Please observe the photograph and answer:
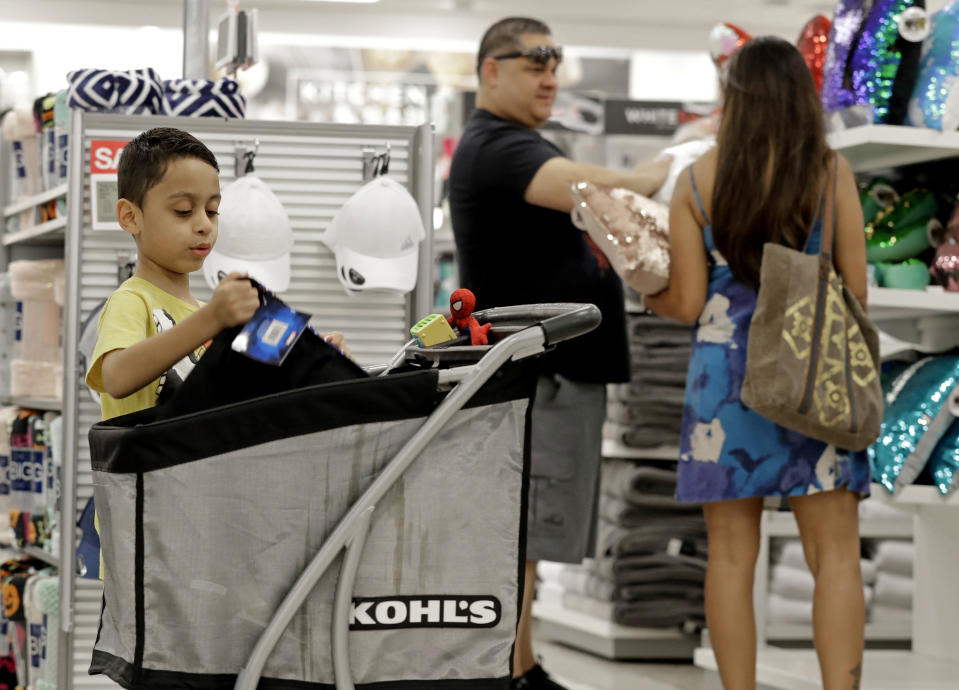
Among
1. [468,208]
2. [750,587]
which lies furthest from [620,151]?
[750,587]

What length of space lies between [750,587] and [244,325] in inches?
58.0

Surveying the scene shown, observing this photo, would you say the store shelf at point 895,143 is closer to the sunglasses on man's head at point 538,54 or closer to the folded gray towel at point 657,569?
the sunglasses on man's head at point 538,54

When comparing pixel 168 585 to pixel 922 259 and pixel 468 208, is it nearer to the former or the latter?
pixel 468 208

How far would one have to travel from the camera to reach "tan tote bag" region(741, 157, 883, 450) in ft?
7.93

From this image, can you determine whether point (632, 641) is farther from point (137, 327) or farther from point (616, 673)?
point (137, 327)

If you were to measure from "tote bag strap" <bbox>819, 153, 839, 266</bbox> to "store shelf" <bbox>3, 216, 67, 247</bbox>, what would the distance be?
1695mm

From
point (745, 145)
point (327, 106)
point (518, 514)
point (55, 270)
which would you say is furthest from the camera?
point (327, 106)

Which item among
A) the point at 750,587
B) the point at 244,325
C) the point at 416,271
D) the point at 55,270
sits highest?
the point at 244,325

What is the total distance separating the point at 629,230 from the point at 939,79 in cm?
89

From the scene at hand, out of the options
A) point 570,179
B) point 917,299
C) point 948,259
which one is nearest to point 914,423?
point 917,299

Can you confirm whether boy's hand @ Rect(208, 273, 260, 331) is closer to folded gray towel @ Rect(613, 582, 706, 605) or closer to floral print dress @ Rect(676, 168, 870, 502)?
floral print dress @ Rect(676, 168, 870, 502)

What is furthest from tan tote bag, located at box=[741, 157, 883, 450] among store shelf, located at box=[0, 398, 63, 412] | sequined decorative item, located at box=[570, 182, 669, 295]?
store shelf, located at box=[0, 398, 63, 412]

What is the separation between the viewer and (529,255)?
10.1 ft

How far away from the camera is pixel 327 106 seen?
361 inches
